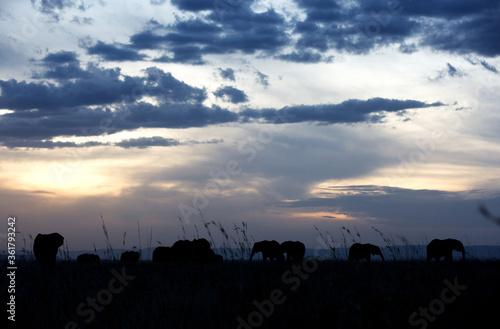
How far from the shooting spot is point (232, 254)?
10.5 meters

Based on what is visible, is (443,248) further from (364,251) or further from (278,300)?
(278,300)

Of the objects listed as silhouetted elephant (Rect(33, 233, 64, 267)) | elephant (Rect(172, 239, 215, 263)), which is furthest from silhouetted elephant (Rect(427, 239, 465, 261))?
silhouetted elephant (Rect(33, 233, 64, 267))

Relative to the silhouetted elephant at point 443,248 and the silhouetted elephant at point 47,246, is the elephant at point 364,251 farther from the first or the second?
the silhouetted elephant at point 47,246

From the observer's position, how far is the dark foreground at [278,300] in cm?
602

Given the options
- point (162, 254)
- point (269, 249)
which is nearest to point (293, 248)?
point (269, 249)

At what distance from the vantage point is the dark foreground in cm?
602

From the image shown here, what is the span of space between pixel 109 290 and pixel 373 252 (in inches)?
601

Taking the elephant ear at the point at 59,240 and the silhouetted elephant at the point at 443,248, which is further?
the silhouetted elephant at the point at 443,248

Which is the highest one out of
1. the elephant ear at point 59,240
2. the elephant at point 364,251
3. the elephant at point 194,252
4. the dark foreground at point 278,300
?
the elephant ear at point 59,240

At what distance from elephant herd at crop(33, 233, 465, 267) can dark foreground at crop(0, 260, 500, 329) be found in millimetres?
4206

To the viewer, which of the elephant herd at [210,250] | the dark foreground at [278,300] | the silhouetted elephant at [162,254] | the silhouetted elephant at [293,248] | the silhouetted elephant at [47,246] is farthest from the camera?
the silhouetted elephant at [293,248]

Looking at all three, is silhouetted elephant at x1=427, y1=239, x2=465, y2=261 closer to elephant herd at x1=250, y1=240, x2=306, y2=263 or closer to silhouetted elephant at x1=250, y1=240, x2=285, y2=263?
elephant herd at x1=250, y1=240, x2=306, y2=263

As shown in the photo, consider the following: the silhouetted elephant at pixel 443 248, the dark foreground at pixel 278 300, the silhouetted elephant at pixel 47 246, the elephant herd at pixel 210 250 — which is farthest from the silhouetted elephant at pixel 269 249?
the dark foreground at pixel 278 300

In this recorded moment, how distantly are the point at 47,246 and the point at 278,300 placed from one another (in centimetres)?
1260
